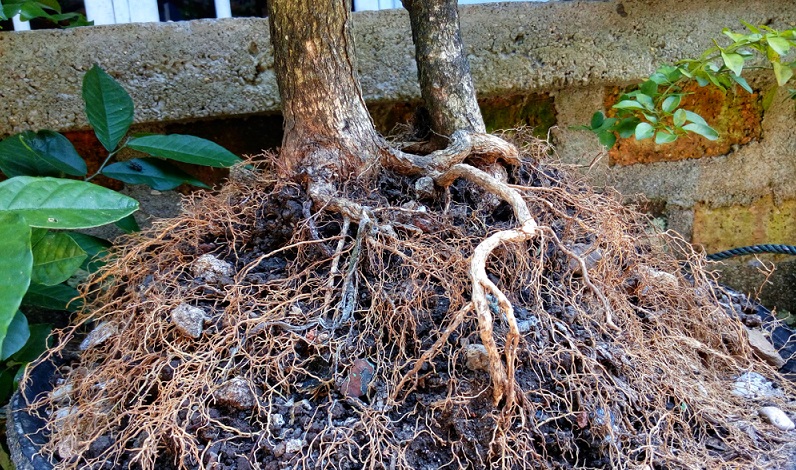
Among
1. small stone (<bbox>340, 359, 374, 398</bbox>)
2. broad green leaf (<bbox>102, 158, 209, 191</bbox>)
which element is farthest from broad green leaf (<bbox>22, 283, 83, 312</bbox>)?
small stone (<bbox>340, 359, 374, 398</bbox>)

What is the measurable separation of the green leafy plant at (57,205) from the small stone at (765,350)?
2.75ft

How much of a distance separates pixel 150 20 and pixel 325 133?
0.58m

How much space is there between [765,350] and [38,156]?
1.14 m

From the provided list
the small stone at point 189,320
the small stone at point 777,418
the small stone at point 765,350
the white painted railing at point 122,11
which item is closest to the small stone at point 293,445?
the small stone at point 189,320

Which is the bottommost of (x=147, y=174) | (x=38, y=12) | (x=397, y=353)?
(x=397, y=353)

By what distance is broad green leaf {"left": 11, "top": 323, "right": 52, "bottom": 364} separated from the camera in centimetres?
85

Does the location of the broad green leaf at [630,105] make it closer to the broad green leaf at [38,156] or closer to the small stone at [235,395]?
the small stone at [235,395]

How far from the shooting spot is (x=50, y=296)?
33.4 inches

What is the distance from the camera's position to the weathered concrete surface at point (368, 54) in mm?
1041

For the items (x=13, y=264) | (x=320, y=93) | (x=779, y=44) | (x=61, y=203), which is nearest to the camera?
(x=13, y=264)

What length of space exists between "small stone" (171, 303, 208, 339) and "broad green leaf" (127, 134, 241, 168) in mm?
316

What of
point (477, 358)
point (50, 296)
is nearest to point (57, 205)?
point (50, 296)

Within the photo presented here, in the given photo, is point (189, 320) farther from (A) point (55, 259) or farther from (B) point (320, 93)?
(B) point (320, 93)

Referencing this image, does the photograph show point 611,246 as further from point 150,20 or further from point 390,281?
point 150,20
